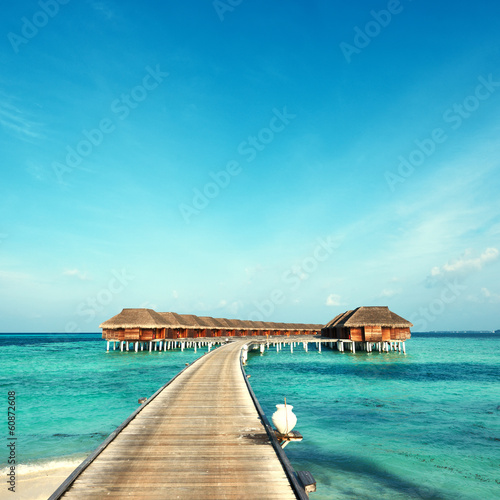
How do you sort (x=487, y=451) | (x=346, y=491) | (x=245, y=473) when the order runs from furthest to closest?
(x=487, y=451), (x=346, y=491), (x=245, y=473)

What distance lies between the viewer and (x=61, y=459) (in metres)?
12.0

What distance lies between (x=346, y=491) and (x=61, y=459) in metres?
9.18

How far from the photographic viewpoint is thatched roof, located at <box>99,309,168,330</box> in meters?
55.3

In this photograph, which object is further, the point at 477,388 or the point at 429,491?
the point at 477,388

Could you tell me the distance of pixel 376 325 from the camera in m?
52.4

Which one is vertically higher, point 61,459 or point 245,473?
point 245,473

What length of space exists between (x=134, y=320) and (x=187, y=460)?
52.4 m

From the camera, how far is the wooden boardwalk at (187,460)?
5988mm

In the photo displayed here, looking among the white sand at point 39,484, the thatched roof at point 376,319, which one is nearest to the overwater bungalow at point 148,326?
the thatched roof at point 376,319

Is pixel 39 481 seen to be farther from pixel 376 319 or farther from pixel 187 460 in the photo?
pixel 376 319

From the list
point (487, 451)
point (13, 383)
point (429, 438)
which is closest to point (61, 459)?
point (429, 438)

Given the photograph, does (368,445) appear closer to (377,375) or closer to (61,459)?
(61,459)

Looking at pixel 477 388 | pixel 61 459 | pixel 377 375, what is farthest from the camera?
pixel 377 375

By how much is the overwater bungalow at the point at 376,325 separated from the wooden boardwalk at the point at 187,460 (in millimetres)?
44366
